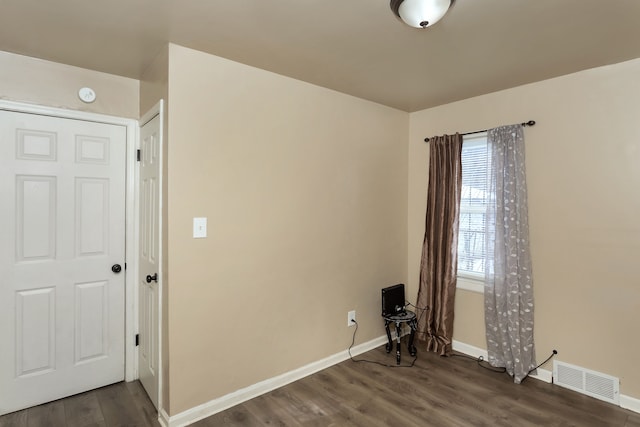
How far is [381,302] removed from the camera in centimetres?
348

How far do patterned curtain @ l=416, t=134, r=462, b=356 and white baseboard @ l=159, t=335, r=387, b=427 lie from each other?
755mm

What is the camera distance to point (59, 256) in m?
2.45

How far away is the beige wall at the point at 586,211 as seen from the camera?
239 cm

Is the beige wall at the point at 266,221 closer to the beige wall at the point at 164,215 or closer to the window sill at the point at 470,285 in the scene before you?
the beige wall at the point at 164,215

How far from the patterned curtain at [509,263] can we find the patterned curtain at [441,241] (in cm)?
31

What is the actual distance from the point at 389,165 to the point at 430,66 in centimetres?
119

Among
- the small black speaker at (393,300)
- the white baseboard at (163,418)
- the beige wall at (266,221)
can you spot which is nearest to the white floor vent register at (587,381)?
the small black speaker at (393,300)

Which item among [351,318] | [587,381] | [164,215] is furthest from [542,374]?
[164,215]

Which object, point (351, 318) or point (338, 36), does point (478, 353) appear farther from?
point (338, 36)

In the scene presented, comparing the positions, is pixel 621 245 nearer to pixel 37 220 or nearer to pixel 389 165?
pixel 389 165

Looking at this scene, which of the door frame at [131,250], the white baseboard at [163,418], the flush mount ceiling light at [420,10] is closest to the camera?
the flush mount ceiling light at [420,10]

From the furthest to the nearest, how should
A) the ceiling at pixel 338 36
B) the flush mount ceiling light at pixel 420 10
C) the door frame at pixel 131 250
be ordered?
the door frame at pixel 131 250 → the ceiling at pixel 338 36 → the flush mount ceiling light at pixel 420 10

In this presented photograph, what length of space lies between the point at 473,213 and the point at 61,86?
344 centimetres

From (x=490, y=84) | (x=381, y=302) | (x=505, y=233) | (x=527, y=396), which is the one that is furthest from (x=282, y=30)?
(x=527, y=396)
